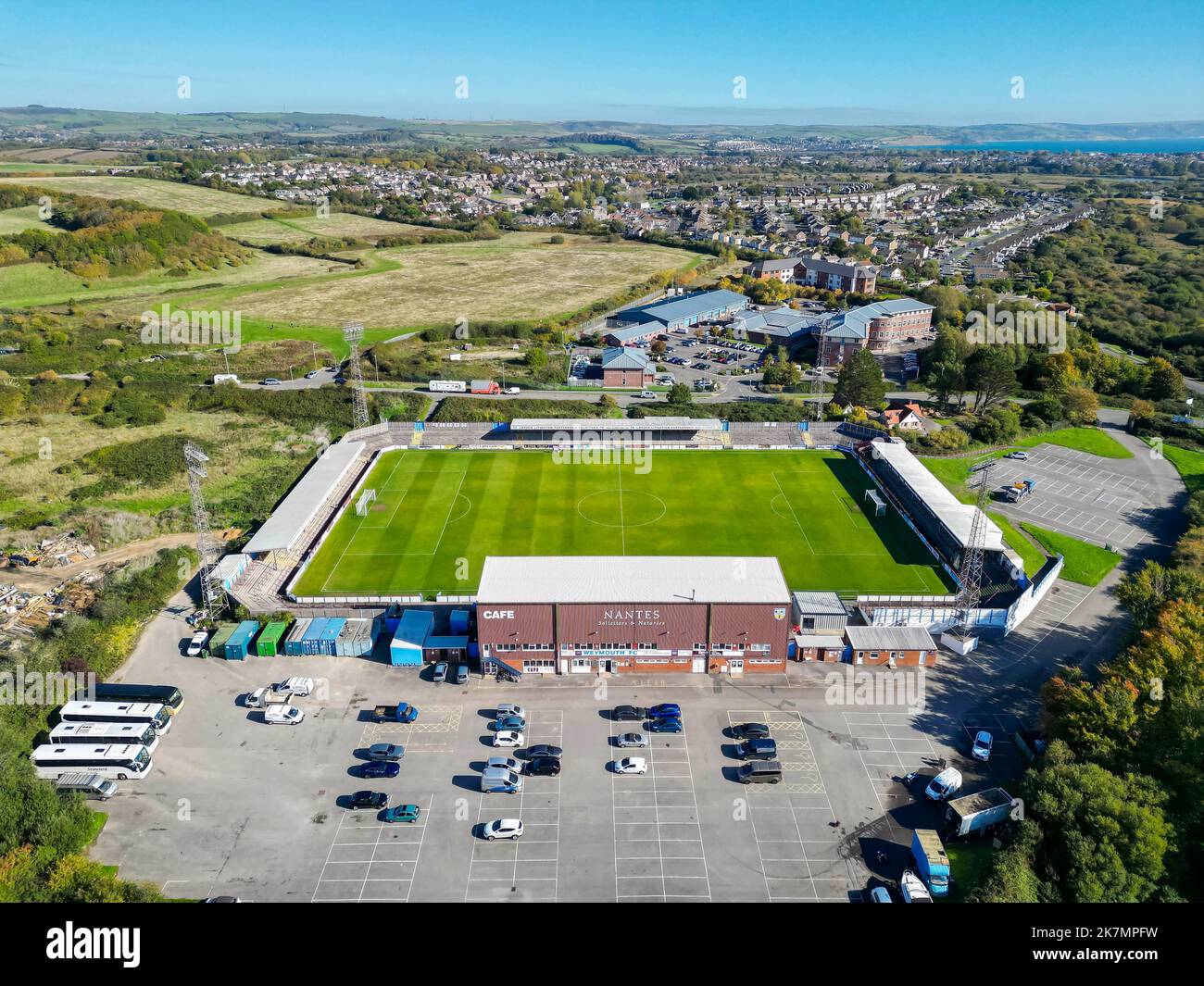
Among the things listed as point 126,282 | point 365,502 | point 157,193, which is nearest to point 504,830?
point 365,502

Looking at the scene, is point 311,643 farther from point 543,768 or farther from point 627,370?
point 627,370

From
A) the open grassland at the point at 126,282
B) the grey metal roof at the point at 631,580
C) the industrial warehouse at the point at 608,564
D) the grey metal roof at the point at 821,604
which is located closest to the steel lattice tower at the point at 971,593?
the industrial warehouse at the point at 608,564

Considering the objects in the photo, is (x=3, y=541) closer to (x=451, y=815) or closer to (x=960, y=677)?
(x=451, y=815)

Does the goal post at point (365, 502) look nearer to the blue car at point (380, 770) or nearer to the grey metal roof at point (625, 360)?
the blue car at point (380, 770)

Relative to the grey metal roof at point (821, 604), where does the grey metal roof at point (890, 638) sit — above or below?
below

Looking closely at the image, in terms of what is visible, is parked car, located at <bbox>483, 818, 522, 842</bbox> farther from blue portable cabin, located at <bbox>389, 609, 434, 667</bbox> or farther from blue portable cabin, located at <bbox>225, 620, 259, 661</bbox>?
blue portable cabin, located at <bbox>225, 620, 259, 661</bbox>
